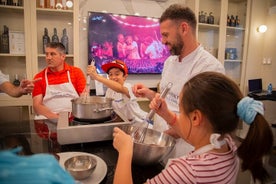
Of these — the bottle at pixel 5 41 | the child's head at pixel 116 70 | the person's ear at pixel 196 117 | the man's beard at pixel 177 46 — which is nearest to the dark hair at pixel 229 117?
the person's ear at pixel 196 117

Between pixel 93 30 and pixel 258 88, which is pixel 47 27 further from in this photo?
pixel 258 88

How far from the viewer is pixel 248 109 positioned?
→ 0.65m

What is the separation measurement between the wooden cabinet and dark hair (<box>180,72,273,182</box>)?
9.54ft

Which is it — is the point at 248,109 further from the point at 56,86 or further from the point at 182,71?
the point at 56,86

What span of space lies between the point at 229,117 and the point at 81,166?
549 millimetres

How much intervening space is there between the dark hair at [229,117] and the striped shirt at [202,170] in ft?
0.19

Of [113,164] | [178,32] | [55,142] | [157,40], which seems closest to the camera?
[113,164]

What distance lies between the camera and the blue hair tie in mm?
649

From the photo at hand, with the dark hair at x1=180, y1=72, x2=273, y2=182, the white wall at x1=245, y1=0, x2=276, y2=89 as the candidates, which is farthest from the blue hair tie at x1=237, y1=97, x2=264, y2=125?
the white wall at x1=245, y1=0, x2=276, y2=89

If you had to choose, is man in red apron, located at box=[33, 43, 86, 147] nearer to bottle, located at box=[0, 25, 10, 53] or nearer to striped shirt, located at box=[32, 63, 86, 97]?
striped shirt, located at box=[32, 63, 86, 97]

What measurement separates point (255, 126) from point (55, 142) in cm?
89

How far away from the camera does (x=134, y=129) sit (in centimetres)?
107

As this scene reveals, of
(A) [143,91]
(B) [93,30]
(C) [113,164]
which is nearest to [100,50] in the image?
(B) [93,30]

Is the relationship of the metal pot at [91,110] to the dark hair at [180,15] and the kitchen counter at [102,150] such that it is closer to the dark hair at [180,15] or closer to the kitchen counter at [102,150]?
the kitchen counter at [102,150]
